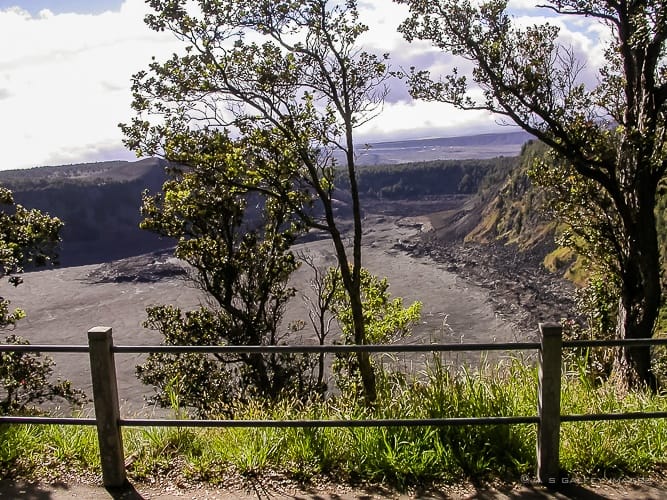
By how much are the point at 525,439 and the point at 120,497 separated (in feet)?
10.3

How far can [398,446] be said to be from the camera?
4.75 m

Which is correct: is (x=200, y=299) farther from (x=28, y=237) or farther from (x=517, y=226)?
(x=517, y=226)

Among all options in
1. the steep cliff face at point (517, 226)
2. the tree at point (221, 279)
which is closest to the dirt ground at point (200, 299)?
the tree at point (221, 279)

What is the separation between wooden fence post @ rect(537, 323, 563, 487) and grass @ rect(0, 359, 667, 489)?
18 centimetres

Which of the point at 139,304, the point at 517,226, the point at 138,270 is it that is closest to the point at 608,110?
the point at 139,304

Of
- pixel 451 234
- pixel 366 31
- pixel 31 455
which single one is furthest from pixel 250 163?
pixel 451 234

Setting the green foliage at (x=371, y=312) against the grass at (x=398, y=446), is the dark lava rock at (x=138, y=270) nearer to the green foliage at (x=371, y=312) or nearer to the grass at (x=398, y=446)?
the green foliage at (x=371, y=312)

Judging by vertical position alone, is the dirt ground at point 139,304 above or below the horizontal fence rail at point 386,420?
below

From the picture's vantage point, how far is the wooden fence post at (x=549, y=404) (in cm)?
431

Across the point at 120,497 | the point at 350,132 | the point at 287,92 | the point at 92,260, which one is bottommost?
the point at 92,260

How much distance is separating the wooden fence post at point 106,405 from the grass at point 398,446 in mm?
217

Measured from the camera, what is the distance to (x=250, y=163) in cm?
1641

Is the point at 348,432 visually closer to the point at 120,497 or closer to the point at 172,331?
the point at 120,497

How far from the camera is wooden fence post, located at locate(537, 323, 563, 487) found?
431cm
